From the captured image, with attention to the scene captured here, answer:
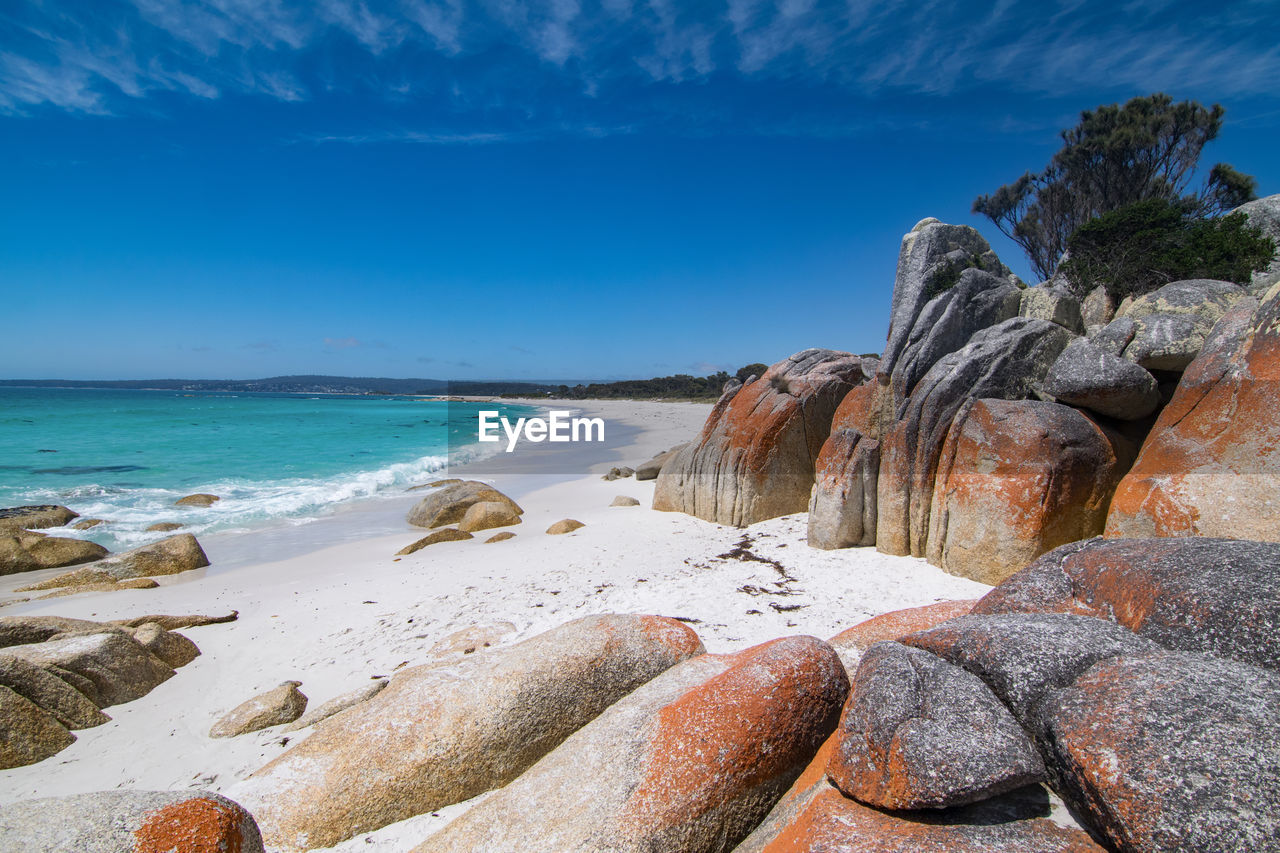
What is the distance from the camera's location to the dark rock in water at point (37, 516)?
533 inches

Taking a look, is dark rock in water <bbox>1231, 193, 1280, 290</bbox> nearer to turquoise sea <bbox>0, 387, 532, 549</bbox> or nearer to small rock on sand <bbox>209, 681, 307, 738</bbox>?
small rock on sand <bbox>209, 681, 307, 738</bbox>

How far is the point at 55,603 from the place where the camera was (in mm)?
→ 8531

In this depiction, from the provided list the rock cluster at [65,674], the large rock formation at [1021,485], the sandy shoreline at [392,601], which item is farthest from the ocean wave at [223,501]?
the large rock formation at [1021,485]

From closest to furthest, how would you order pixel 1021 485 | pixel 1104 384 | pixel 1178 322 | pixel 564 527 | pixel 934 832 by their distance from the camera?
pixel 934 832
pixel 1021 485
pixel 1104 384
pixel 1178 322
pixel 564 527

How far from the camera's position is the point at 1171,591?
3498 mm

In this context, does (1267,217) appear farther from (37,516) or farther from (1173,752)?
(37,516)

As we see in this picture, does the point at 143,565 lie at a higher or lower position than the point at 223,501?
higher

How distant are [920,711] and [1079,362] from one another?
22.2 ft

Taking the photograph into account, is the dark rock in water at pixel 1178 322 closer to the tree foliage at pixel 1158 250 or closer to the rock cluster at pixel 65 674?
the tree foliage at pixel 1158 250

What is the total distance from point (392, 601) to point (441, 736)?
462 cm

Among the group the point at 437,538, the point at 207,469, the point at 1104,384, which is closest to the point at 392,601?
the point at 437,538

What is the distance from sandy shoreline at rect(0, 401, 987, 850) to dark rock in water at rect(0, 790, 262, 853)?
1.04 m

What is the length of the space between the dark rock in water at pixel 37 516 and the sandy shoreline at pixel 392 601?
485cm

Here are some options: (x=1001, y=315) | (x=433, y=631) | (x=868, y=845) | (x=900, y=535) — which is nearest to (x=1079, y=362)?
(x=1001, y=315)
